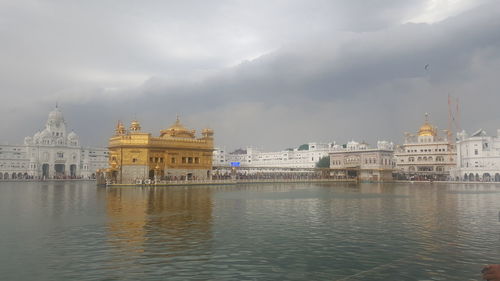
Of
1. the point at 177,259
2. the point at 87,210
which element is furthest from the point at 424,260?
the point at 87,210

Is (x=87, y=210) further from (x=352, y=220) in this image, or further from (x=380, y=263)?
(x=380, y=263)

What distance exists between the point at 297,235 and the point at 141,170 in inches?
1945

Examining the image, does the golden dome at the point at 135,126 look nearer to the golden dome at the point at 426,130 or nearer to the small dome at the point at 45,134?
the small dome at the point at 45,134

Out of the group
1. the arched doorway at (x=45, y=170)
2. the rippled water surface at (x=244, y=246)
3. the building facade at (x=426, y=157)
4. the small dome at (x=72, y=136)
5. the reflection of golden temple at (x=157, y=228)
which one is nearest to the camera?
the rippled water surface at (x=244, y=246)

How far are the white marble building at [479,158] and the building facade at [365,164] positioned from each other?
52.5ft

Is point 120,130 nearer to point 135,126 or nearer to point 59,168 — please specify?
point 135,126

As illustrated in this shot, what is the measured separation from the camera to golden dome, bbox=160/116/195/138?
74688 mm

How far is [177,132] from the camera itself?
74.8m

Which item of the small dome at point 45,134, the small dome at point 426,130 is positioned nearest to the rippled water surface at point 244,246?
the small dome at point 426,130

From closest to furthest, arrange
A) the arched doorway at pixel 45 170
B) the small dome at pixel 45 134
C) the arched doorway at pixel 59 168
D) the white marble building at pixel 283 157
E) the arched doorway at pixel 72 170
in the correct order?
the arched doorway at pixel 45 170 → the small dome at pixel 45 134 → the arched doorway at pixel 59 168 → the arched doorway at pixel 72 170 → the white marble building at pixel 283 157

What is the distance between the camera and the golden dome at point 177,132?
74.7m

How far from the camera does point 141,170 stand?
2467 inches

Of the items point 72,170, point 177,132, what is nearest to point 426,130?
point 177,132

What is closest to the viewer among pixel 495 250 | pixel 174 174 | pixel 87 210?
pixel 495 250
